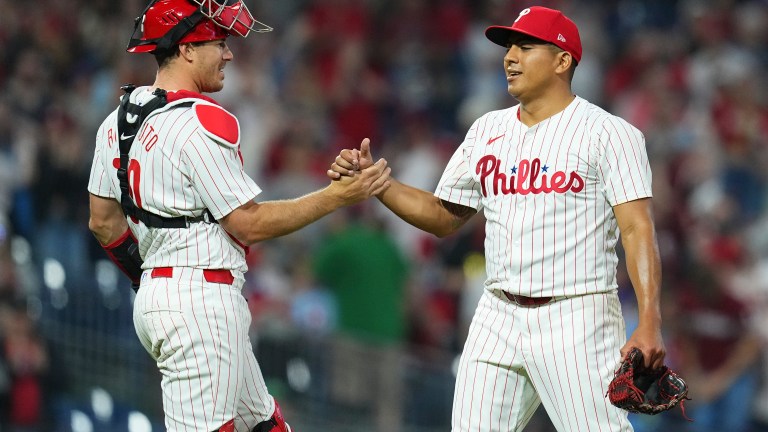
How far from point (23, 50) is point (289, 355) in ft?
14.6

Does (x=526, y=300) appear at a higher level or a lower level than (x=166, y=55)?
lower

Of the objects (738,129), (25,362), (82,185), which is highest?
(738,129)

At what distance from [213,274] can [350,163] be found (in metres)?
0.79

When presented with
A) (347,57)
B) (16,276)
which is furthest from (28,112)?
(347,57)

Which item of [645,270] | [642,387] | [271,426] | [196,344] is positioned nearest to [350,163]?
[196,344]

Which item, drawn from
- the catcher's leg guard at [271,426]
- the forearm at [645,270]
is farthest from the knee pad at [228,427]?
the forearm at [645,270]

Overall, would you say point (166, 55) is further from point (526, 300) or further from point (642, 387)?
point (642, 387)

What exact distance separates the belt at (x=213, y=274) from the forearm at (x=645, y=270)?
5.05 ft

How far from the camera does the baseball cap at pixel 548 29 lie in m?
5.17

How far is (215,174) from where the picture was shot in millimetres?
4879

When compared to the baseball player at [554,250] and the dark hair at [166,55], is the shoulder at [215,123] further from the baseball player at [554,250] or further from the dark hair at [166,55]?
the baseball player at [554,250]

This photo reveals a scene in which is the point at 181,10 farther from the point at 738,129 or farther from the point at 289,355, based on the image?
the point at 738,129

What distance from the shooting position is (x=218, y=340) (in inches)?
193

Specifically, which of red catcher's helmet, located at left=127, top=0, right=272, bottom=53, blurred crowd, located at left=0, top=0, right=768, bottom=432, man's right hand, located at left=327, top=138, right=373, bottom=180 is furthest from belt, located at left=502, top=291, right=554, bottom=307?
blurred crowd, located at left=0, top=0, right=768, bottom=432
